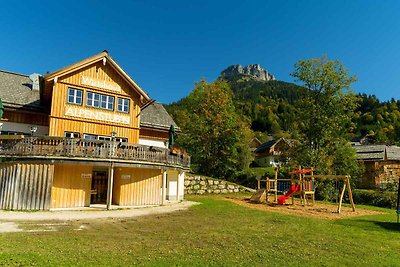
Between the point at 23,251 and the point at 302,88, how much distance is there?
128 feet

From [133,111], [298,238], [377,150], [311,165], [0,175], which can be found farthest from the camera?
[377,150]

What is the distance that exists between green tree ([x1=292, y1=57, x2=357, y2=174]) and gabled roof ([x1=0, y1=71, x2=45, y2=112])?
94.7 ft

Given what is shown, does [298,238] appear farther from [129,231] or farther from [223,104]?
[223,104]

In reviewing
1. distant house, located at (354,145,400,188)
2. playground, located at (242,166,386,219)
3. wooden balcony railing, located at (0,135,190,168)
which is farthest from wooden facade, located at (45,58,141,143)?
distant house, located at (354,145,400,188)

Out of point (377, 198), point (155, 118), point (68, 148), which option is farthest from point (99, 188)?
point (377, 198)

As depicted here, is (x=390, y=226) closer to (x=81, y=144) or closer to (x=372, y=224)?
(x=372, y=224)

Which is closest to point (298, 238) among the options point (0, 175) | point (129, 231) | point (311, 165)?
point (129, 231)

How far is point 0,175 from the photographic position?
62.1ft

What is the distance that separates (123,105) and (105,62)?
11.8ft

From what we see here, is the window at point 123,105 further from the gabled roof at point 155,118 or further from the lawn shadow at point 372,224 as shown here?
the lawn shadow at point 372,224

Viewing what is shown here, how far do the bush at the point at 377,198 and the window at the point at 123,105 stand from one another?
2586 cm

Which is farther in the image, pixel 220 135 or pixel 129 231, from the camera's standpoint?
pixel 220 135

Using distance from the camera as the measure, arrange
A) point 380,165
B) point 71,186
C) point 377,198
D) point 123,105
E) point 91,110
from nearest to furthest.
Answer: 1. point 71,186
2. point 91,110
3. point 123,105
4. point 377,198
5. point 380,165

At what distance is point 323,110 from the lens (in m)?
39.3
